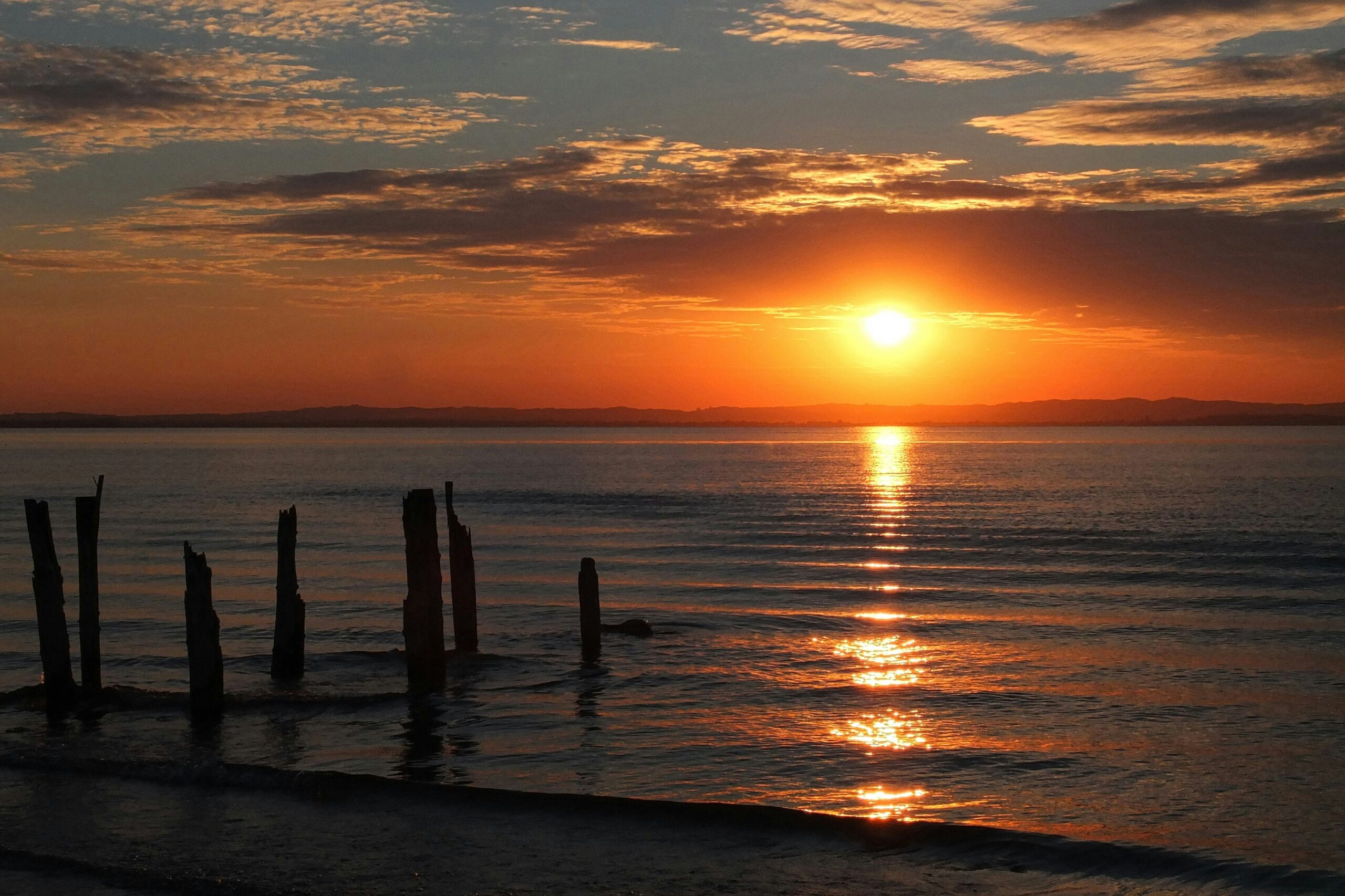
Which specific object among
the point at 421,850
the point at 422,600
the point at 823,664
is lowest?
Answer: the point at 823,664

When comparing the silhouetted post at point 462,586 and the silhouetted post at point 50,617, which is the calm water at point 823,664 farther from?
the silhouetted post at point 462,586

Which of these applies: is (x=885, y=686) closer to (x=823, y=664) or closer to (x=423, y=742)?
(x=823, y=664)

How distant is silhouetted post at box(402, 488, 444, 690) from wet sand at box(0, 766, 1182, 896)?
180 inches

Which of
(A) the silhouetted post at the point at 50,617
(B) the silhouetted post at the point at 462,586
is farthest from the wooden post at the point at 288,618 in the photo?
(A) the silhouetted post at the point at 50,617

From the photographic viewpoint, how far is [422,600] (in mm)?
17609

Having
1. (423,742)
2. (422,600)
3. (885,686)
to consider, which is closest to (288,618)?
(422,600)

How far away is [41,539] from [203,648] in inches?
121

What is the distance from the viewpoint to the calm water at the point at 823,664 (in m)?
13.6

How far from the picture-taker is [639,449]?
185 metres

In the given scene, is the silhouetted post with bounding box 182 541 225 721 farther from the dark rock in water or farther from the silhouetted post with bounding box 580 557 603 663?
the dark rock in water

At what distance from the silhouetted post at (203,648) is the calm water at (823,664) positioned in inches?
18.8

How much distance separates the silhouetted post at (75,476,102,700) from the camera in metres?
16.8

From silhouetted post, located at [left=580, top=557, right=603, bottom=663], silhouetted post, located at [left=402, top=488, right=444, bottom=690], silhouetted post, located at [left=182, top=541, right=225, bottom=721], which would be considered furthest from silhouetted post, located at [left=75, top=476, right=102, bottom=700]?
silhouetted post, located at [left=580, top=557, right=603, bottom=663]

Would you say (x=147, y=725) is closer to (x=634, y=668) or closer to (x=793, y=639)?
(x=634, y=668)
